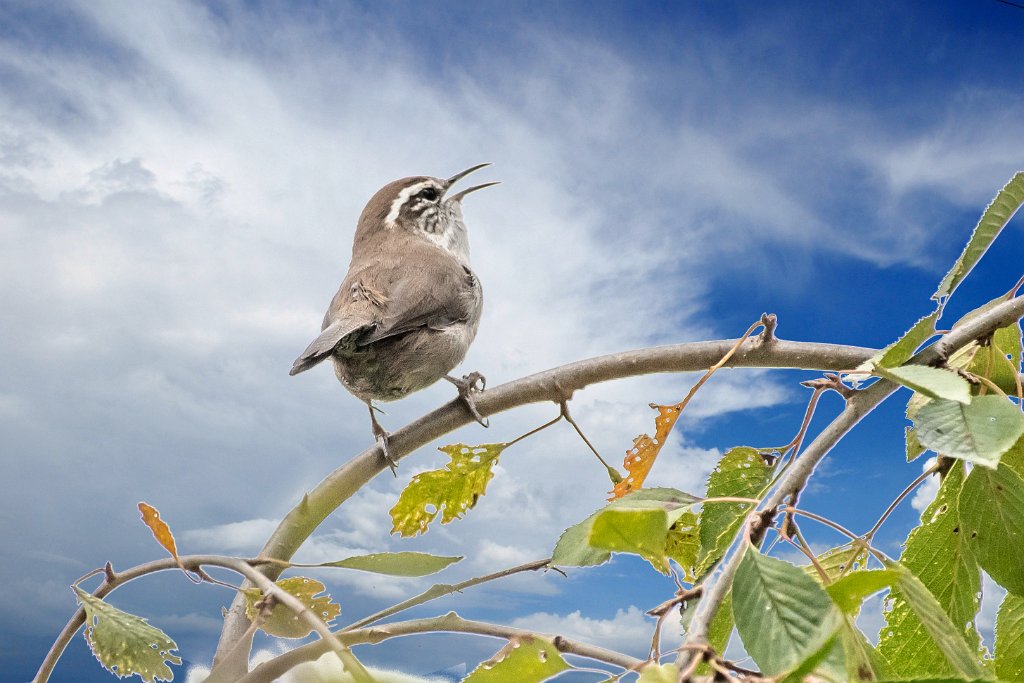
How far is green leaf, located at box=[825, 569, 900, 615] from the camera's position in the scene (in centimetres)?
42

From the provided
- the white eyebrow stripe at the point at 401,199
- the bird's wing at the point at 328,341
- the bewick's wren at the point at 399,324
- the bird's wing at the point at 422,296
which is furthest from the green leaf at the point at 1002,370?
the white eyebrow stripe at the point at 401,199

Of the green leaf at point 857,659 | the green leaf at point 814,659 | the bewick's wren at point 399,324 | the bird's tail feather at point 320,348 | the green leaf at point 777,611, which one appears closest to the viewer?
the green leaf at point 814,659

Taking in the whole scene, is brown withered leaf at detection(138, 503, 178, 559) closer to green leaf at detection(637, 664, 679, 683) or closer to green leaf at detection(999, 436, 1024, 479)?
green leaf at detection(637, 664, 679, 683)

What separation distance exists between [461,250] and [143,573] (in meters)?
2.25

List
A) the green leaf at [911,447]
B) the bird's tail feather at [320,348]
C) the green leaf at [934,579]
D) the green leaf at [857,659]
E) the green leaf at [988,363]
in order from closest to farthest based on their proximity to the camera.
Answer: the green leaf at [857,659], the green leaf at [934,579], the green leaf at [988,363], the green leaf at [911,447], the bird's tail feather at [320,348]

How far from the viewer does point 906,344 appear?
73 cm

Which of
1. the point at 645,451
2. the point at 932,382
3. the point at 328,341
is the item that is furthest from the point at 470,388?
the point at 932,382

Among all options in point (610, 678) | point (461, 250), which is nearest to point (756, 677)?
point (610, 678)

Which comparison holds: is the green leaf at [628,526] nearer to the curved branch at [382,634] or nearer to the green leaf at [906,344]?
the curved branch at [382,634]

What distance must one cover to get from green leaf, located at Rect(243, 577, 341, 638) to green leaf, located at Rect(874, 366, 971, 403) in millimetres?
513

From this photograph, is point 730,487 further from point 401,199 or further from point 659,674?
point 401,199

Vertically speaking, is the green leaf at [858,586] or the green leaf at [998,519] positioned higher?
the green leaf at [998,519]

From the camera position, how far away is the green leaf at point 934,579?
0.83 meters

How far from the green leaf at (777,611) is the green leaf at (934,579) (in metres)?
0.41
